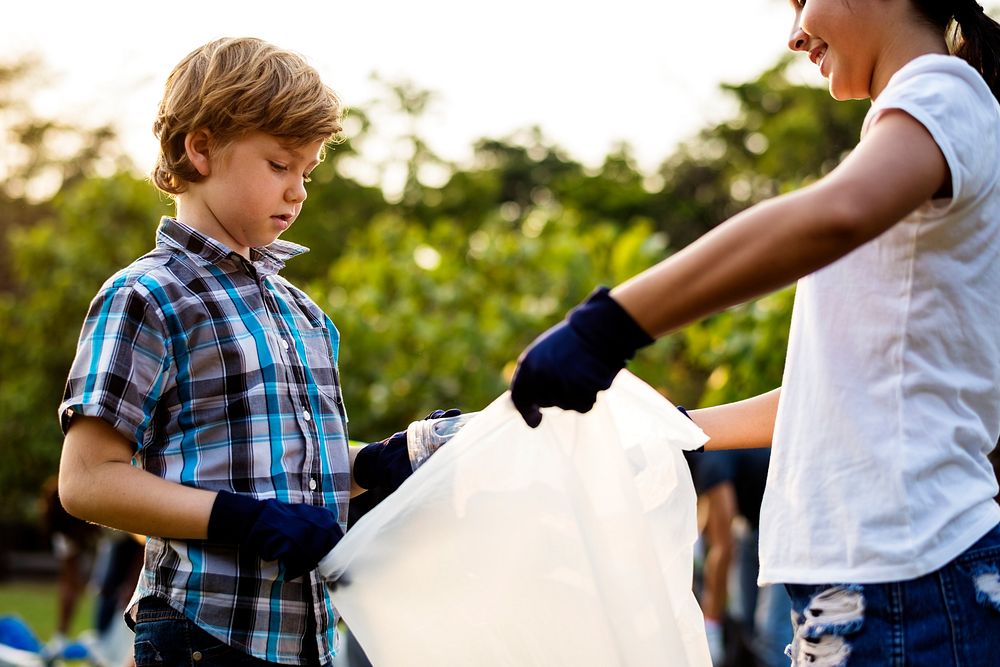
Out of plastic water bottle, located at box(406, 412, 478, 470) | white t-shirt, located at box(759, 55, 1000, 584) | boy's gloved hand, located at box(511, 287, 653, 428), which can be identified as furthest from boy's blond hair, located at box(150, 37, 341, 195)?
white t-shirt, located at box(759, 55, 1000, 584)

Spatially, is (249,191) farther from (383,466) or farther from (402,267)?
(402,267)

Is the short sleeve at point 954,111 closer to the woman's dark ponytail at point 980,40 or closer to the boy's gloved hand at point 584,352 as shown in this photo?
the woman's dark ponytail at point 980,40

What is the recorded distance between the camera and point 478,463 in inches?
63.7

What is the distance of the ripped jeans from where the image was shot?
51.2 inches

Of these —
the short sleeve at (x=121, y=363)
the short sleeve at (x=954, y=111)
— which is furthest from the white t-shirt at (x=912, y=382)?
the short sleeve at (x=121, y=363)

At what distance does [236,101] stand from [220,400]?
0.44 meters

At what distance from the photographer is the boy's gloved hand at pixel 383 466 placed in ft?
6.04

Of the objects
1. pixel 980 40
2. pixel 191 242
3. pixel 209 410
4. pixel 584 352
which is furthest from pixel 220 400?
pixel 980 40

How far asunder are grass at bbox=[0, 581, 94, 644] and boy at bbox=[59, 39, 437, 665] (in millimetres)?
7860

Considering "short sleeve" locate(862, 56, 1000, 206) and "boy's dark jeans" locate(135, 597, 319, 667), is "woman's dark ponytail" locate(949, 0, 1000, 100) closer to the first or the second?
"short sleeve" locate(862, 56, 1000, 206)

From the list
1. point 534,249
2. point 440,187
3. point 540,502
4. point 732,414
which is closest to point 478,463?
point 540,502

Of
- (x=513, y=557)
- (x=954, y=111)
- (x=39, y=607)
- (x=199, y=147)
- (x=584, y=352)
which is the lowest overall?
(x=39, y=607)

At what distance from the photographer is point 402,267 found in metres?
8.11

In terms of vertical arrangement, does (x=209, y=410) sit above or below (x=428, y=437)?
above
